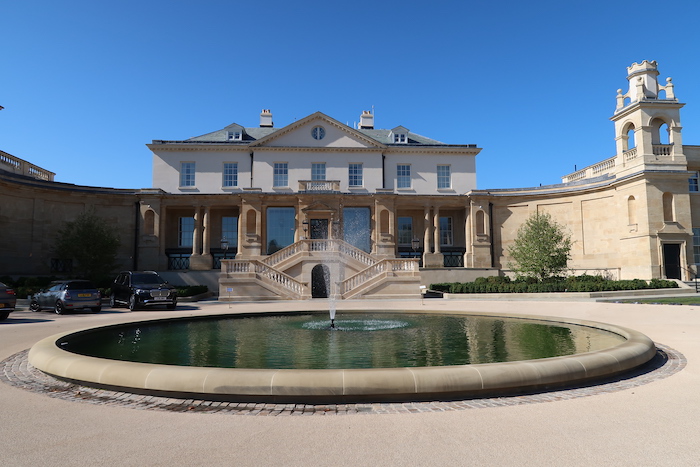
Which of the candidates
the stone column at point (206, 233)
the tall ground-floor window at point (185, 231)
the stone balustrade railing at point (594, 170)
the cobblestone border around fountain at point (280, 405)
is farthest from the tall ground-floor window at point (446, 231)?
the cobblestone border around fountain at point (280, 405)

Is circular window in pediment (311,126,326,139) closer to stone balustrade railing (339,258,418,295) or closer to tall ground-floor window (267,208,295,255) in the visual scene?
tall ground-floor window (267,208,295,255)

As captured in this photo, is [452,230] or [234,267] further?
[452,230]

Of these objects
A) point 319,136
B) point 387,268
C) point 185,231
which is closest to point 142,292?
point 387,268

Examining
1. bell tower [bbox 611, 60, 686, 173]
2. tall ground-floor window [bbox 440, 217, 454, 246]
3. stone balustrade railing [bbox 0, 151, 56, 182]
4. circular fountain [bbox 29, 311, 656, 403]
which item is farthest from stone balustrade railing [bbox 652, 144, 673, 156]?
stone balustrade railing [bbox 0, 151, 56, 182]

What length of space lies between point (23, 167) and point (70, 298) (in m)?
22.3

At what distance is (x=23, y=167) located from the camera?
119 feet

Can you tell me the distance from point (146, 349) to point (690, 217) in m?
39.4

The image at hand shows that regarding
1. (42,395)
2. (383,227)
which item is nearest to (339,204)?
(383,227)

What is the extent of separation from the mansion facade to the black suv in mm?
8455

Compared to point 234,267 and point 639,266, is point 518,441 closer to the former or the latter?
point 234,267

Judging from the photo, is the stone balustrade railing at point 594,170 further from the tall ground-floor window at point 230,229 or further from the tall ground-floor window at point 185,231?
the tall ground-floor window at point 185,231

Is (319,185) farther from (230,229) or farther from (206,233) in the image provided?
(206,233)

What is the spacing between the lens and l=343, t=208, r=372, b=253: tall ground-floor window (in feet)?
130

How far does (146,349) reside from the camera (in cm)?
1029
